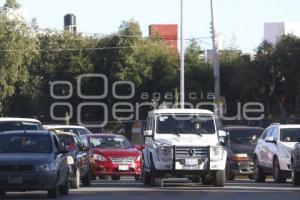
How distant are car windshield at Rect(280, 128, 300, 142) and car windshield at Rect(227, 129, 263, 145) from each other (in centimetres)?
338

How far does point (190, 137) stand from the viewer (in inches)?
1011

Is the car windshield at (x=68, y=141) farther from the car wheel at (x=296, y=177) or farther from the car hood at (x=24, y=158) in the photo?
the car wheel at (x=296, y=177)

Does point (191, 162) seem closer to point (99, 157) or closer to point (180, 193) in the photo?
point (180, 193)

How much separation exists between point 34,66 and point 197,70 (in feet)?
37.9

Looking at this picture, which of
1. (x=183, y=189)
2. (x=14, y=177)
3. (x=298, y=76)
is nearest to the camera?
(x=14, y=177)

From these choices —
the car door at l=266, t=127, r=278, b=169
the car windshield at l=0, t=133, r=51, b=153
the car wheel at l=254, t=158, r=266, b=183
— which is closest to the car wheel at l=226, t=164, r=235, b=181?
the car wheel at l=254, t=158, r=266, b=183

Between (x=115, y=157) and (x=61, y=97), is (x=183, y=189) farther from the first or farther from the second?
(x=61, y=97)

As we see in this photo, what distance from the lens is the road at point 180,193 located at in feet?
70.5

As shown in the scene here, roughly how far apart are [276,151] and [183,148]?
4.67 metres

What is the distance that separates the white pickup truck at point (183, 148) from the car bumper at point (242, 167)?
4345mm

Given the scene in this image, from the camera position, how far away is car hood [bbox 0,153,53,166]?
2084cm

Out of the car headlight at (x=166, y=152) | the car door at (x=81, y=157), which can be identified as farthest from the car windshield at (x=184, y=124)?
the car door at (x=81, y=157)

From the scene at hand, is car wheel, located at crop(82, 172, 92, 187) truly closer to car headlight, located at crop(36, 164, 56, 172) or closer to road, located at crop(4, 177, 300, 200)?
road, located at crop(4, 177, 300, 200)

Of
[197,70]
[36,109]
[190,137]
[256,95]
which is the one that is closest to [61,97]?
[36,109]
